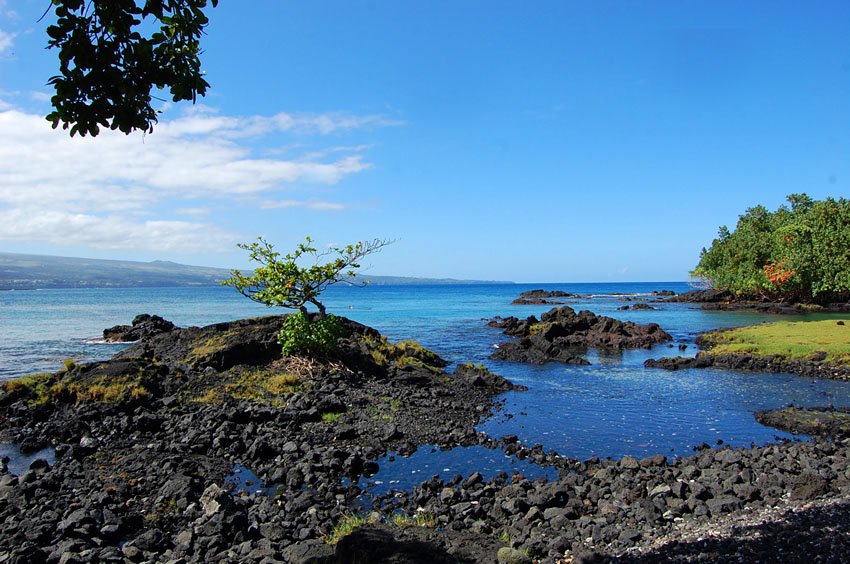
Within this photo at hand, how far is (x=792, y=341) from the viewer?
3150cm

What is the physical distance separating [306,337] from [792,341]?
26622mm

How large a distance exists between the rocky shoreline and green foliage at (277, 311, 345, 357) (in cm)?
252

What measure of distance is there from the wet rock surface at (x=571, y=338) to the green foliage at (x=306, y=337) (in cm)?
1290

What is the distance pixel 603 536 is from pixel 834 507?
13.0 ft

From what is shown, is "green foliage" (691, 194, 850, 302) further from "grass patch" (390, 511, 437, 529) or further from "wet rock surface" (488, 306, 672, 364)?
"grass patch" (390, 511, 437, 529)

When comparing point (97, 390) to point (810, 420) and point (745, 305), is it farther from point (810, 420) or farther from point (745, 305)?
point (745, 305)

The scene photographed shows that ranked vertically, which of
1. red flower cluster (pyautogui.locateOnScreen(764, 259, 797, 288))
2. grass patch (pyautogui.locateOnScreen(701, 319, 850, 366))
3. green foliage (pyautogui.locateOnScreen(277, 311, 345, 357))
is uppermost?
red flower cluster (pyautogui.locateOnScreen(764, 259, 797, 288))

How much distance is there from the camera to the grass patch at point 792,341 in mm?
27391

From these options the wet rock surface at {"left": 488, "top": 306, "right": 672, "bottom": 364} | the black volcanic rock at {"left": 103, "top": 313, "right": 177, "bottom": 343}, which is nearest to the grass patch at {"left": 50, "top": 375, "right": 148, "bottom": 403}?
the wet rock surface at {"left": 488, "top": 306, "right": 672, "bottom": 364}

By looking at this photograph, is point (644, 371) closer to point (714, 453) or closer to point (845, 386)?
point (845, 386)

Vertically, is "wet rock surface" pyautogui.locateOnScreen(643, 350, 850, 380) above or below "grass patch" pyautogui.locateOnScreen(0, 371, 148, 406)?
below

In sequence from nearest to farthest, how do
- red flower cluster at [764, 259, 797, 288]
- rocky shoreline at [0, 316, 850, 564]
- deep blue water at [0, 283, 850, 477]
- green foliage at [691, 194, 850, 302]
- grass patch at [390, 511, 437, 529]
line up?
rocky shoreline at [0, 316, 850, 564]
grass patch at [390, 511, 437, 529]
deep blue water at [0, 283, 850, 477]
green foliage at [691, 194, 850, 302]
red flower cluster at [764, 259, 797, 288]

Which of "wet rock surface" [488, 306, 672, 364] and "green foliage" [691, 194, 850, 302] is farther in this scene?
"green foliage" [691, 194, 850, 302]

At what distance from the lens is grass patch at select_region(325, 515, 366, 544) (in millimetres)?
8977
